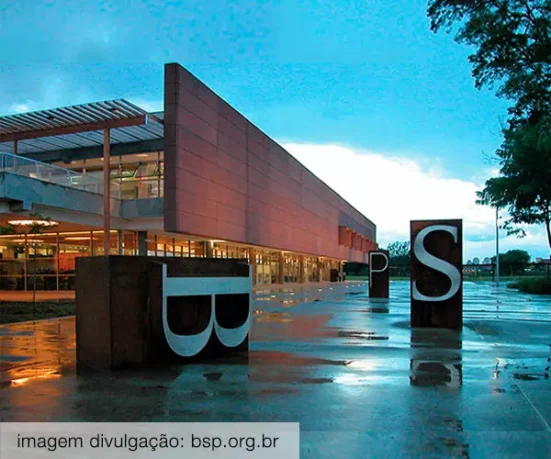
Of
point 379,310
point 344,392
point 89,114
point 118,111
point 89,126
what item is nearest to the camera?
point 344,392

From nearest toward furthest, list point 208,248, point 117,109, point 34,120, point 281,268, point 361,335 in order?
1. point 361,335
2. point 117,109
3. point 34,120
4. point 208,248
5. point 281,268

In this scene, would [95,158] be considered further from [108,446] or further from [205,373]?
[108,446]

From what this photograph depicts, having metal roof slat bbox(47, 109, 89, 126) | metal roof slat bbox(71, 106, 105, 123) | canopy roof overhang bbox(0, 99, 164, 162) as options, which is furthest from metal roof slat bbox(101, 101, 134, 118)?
metal roof slat bbox(47, 109, 89, 126)

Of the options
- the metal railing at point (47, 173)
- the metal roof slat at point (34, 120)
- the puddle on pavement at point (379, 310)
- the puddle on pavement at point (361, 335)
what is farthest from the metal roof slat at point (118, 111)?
the puddle on pavement at point (361, 335)

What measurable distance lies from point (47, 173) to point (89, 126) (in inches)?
117

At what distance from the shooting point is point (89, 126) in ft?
90.5

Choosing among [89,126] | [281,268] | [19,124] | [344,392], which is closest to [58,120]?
[89,126]

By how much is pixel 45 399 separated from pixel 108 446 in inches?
74.3

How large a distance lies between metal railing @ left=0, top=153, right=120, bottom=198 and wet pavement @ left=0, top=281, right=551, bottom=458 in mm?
14777

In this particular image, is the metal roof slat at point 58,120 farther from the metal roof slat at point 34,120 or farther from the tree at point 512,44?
the tree at point 512,44

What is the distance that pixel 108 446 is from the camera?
504cm

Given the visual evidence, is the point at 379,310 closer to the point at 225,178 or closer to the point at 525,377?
the point at 525,377
